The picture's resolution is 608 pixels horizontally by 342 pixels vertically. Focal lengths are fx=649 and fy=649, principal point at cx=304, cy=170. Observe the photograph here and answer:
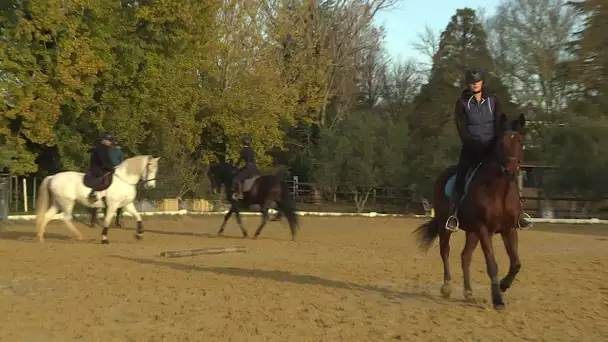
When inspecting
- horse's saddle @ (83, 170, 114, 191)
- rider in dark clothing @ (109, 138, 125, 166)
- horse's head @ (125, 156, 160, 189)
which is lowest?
horse's saddle @ (83, 170, 114, 191)

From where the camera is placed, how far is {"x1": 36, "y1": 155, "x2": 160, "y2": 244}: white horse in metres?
14.9

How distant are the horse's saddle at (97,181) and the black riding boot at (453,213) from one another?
29.9ft

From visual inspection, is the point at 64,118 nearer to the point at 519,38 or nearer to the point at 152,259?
the point at 152,259

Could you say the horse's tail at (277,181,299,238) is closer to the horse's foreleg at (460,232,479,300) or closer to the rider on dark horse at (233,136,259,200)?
the rider on dark horse at (233,136,259,200)

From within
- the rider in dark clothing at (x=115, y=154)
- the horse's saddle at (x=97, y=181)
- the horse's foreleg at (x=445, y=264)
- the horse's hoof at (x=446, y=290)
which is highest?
the rider in dark clothing at (x=115, y=154)

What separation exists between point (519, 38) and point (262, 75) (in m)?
16.8

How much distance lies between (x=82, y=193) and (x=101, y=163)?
0.84m

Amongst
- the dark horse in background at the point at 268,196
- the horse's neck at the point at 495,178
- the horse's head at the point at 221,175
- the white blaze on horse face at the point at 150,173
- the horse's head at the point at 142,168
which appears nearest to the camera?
the horse's neck at the point at 495,178

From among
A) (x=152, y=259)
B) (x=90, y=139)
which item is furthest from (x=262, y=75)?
(x=152, y=259)

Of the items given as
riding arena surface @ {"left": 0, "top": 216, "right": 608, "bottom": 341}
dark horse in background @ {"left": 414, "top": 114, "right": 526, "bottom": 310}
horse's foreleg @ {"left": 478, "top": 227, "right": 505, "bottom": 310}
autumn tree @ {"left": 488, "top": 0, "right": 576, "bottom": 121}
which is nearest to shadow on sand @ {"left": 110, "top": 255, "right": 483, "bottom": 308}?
riding arena surface @ {"left": 0, "top": 216, "right": 608, "bottom": 341}

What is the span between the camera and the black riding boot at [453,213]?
800 centimetres

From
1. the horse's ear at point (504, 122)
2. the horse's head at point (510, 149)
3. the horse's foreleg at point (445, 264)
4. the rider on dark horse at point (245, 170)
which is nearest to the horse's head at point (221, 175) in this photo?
the rider on dark horse at point (245, 170)

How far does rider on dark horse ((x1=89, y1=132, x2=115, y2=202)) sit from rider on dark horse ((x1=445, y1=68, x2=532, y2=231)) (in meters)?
9.23

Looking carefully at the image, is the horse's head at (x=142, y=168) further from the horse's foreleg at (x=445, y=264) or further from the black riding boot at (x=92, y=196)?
the horse's foreleg at (x=445, y=264)
